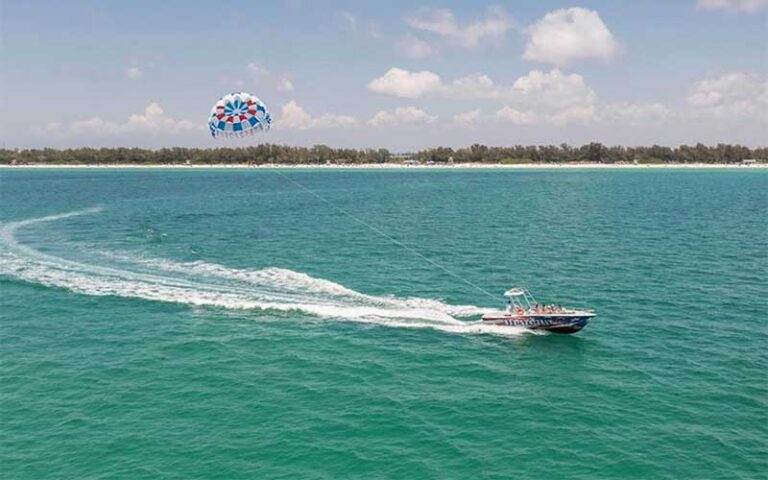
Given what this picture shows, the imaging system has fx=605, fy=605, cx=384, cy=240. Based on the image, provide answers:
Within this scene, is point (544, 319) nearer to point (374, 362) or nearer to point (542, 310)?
point (542, 310)

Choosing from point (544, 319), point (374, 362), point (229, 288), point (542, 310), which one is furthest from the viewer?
point (229, 288)

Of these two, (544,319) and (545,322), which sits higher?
(544,319)

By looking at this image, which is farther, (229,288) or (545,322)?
(229,288)

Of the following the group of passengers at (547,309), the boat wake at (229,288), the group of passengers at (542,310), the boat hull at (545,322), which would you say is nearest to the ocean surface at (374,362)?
the boat wake at (229,288)

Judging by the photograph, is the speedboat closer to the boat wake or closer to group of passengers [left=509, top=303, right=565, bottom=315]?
group of passengers [left=509, top=303, right=565, bottom=315]

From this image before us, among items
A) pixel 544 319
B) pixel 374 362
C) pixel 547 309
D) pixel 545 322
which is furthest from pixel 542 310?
pixel 374 362

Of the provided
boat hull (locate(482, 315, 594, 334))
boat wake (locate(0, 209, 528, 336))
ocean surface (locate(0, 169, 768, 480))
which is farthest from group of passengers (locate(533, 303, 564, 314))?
boat wake (locate(0, 209, 528, 336))
